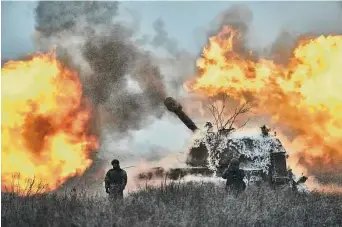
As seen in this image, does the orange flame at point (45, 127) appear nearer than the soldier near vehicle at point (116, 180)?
No

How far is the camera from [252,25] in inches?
293

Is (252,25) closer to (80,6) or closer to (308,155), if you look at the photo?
(308,155)

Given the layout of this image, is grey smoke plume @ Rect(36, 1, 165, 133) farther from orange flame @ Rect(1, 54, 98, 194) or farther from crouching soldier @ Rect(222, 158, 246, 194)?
crouching soldier @ Rect(222, 158, 246, 194)

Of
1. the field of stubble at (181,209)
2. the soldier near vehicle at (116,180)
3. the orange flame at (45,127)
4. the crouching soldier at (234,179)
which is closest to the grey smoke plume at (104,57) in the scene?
the orange flame at (45,127)

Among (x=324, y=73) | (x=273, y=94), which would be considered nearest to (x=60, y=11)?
(x=273, y=94)

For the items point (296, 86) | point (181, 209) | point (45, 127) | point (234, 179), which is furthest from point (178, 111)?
point (45, 127)

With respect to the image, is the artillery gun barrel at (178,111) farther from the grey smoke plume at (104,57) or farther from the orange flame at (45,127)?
the orange flame at (45,127)

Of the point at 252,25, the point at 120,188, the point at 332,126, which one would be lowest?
the point at 120,188

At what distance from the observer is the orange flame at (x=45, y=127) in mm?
7449

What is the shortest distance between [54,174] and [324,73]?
14.1ft

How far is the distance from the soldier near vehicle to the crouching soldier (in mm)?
1468

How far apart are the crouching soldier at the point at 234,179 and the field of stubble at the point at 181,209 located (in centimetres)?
12

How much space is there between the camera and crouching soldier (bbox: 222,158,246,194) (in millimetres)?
7371

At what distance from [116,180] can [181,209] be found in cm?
103
